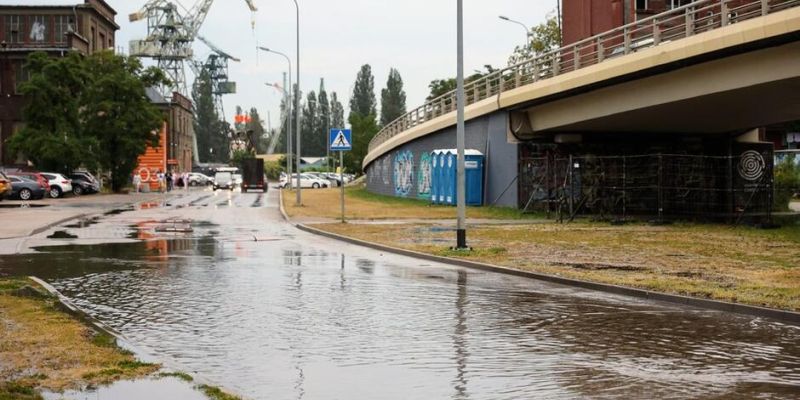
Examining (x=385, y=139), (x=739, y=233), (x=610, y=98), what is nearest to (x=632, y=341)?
(x=739, y=233)

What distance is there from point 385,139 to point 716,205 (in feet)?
98.1

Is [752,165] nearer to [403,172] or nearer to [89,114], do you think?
[403,172]

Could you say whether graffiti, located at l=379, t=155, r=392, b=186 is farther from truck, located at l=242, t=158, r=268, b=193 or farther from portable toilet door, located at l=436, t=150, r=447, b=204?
portable toilet door, located at l=436, t=150, r=447, b=204

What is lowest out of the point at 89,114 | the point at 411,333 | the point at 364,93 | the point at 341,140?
the point at 411,333

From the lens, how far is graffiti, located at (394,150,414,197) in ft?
183

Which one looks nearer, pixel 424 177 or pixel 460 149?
pixel 460 149

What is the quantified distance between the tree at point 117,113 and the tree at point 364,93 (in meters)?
93.3

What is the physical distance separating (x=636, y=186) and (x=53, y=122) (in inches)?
1665

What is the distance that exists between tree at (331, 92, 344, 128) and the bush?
137 meters

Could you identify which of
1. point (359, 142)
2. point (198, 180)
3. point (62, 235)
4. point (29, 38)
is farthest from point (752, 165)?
point (359, 142)

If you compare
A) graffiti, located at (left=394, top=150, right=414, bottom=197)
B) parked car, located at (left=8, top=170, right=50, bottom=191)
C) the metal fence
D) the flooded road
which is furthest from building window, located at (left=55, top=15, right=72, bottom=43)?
the flooded road

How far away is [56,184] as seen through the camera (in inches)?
2298

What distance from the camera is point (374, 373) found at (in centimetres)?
848

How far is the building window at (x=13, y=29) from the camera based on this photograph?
83438mm
